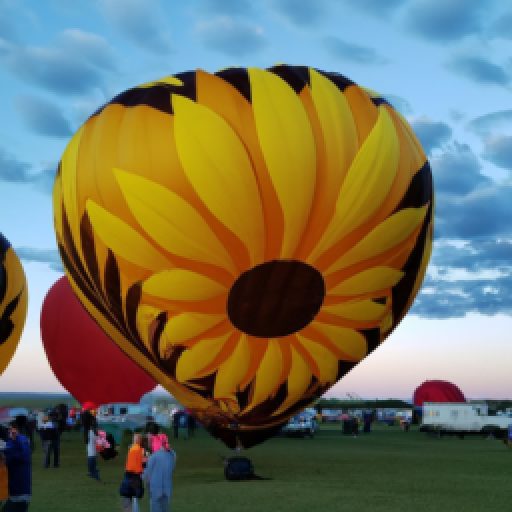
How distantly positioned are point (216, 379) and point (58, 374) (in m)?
16.7

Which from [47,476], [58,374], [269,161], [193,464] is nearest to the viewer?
[269,161]

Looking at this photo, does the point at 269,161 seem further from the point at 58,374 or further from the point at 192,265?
the point at 58,374

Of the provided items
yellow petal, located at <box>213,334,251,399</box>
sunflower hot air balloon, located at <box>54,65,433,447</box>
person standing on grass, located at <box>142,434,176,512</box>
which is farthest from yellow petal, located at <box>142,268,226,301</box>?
→ person standing on grass, located at <box>142,434,176,512</box>

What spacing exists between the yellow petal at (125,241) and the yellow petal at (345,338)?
3.11 metres

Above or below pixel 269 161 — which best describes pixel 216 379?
below

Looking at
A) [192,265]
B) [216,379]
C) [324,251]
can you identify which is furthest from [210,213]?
[216,379]

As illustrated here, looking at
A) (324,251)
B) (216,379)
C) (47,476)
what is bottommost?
(47,476)

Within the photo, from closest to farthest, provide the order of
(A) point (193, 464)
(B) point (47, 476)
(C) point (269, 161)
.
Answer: (C) point (269, 161), (B) point (47, 476), (A) point (193, 464)

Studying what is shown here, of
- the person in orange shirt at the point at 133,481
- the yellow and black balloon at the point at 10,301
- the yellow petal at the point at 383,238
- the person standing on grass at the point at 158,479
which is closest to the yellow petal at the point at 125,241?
the yellow petal at the point at 383,238

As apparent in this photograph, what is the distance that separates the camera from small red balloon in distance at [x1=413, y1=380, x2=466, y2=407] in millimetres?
50241

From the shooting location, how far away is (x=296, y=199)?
14562 mm

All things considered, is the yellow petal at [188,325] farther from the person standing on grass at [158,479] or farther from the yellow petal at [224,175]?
the person standing on grass at [158,479]

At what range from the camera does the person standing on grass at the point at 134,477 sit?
12516 millimetres

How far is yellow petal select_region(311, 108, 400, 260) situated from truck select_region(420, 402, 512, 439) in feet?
89.8
